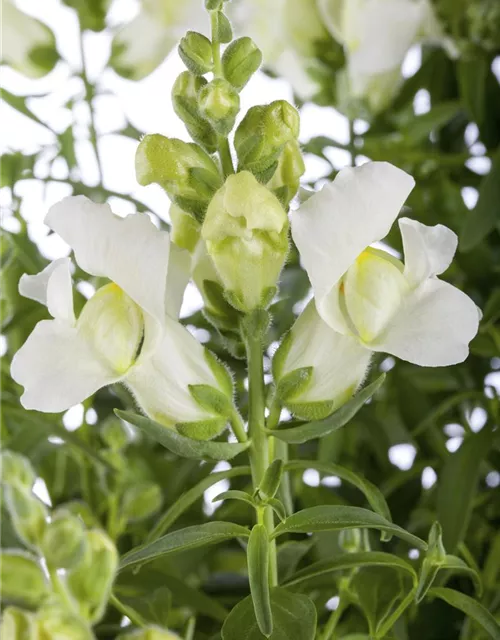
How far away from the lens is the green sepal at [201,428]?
0.49m

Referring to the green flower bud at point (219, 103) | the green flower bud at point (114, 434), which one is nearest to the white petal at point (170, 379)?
the green flower bud at point (219, 103)

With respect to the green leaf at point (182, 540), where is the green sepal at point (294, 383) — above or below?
above

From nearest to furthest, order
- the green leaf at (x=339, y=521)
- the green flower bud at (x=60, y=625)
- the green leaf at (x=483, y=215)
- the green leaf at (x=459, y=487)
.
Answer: the green flower bud at (x=60, y=625) < the green leaf at (x=339, y=521) < the green leaf at (x=459, y=487) < the green leaf at (x=483, y=215)

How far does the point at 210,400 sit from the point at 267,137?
5.4 inches

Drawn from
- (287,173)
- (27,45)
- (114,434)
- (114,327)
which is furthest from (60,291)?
(27,45)

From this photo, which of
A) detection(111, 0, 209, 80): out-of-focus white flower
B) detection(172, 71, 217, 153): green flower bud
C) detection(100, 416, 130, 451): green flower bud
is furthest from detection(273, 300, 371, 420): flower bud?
detection(111, 0, 209, 80): out-of-focus white flower

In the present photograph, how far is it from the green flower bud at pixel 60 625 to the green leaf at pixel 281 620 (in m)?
0.13

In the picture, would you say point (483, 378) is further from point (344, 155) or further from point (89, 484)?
point (89, 484)

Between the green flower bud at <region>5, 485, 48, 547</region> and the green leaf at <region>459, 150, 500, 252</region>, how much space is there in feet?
1.47

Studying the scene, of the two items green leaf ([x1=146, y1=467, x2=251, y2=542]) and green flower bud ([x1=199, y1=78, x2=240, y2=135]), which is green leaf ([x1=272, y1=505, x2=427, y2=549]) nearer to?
green leaf ([x1=146, y1=467, x2=251, y2=542])

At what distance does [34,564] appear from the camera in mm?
370

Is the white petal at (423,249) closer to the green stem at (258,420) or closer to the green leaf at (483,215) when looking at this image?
the green stem at (258,420)

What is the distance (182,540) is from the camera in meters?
0.45

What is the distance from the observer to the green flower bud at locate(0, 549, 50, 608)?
1.19 feet
